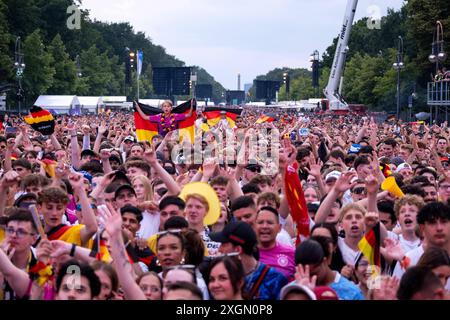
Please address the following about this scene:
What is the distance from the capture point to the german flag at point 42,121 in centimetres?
1662

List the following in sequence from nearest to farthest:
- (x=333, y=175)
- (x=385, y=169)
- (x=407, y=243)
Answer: (x=407, y=243) < (x=333, y=175) < (x=385, y=169)

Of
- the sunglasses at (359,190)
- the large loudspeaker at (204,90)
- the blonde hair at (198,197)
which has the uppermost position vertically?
the large loudspeaker at (204,90)

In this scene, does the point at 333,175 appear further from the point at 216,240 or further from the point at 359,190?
the point at 216,240

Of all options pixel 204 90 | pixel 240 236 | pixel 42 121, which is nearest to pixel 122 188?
pixel 240 236

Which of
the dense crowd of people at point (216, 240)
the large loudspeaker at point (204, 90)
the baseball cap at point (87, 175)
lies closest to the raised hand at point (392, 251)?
the dense crowd of people at point (216, 240)

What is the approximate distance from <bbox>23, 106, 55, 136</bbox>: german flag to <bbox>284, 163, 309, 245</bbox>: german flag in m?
8.62

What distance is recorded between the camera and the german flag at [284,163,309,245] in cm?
823

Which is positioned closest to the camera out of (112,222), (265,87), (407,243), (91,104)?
(112,222)

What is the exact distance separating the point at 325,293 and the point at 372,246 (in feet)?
6.17

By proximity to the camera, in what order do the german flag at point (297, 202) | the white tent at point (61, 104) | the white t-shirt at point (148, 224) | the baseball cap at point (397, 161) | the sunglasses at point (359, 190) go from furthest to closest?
the white tent at point (61, 104) → the baseball cap at point (397, 161) → the sunglasses at point (359, 190) → the white t-shirt at point (148, 224) → the german flag at point (297, 202)

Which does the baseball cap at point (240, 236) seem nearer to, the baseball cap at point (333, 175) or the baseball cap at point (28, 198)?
the baseball cap at point (28, 198)

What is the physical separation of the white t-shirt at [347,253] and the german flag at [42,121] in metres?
9.58

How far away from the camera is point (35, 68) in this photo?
2689 inches
